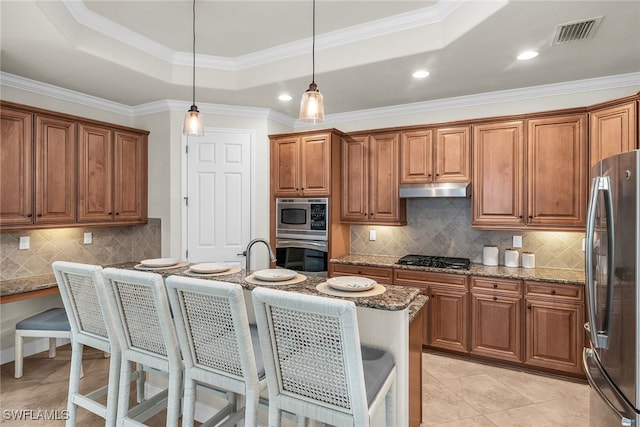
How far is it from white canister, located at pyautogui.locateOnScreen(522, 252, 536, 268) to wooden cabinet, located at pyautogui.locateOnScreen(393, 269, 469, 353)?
0.66m

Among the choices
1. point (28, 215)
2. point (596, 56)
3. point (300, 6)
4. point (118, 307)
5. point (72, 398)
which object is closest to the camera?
point (118, 307)

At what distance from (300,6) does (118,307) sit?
2.34 m

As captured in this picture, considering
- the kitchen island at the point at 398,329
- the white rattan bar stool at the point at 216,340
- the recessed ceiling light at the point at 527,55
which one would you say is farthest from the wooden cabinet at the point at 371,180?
the white rattan bar stool at the point at 216,340

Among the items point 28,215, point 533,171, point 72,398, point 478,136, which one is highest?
point 478,136

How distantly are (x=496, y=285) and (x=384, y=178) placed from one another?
5.17 ft

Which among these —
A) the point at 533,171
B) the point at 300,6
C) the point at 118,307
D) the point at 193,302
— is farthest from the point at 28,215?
the point at 533,171

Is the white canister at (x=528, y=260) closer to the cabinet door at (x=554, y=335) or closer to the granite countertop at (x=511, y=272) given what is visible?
the granite countertop at (x=511, y=272)

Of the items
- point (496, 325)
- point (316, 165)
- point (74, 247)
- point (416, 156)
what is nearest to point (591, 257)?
point (496, 325)

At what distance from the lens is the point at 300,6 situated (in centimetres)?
257

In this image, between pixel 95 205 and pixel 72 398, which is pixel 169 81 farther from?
pixel 72 398

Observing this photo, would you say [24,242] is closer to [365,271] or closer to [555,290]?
[365,271]

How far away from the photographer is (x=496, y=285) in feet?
10.7

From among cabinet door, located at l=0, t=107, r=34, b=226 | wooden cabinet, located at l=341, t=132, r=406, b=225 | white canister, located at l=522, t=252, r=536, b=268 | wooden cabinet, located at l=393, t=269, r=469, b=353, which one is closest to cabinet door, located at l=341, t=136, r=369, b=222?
wooden cabinet, located at l=341, t=132, r=406, b=225

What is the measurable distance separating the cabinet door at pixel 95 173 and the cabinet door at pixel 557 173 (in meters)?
4.32
